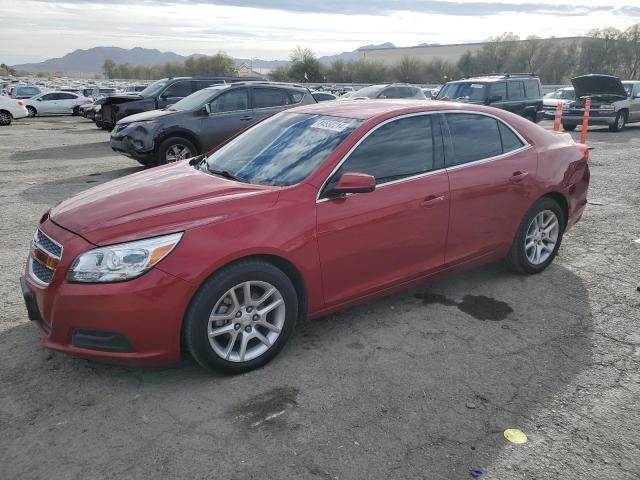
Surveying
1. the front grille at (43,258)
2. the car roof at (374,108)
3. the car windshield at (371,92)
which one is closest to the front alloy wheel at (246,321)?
the front grille at (43,258)

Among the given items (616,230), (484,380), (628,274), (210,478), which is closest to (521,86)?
(616,230)

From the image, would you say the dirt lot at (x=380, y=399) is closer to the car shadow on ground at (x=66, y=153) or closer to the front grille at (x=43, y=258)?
the front grille at (x=43, y=258)

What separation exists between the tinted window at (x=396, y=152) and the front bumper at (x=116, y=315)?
1337 millimetres

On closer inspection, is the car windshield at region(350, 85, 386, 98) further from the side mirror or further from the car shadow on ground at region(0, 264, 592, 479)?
the side mirror

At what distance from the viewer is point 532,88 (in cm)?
1577

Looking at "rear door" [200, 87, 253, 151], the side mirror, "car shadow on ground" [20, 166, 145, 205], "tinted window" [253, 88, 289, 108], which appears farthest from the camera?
"tinted window" [253, 88, 289, 108]

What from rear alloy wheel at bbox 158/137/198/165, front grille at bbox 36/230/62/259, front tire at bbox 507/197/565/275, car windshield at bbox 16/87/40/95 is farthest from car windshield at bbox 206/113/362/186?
car windshield at bbox 16/87/40/95

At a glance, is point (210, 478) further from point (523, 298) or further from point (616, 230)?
point (616, 230)

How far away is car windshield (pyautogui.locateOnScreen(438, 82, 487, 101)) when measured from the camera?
1469cm

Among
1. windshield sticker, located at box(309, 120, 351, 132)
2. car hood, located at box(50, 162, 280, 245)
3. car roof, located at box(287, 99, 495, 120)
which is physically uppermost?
car roof, located at box(287, 99, 495, 120)

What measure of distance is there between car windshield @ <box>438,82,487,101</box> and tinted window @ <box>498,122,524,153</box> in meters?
10.6

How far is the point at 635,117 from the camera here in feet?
60.6

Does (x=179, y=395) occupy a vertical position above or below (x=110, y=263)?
below

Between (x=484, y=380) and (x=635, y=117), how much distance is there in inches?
739
